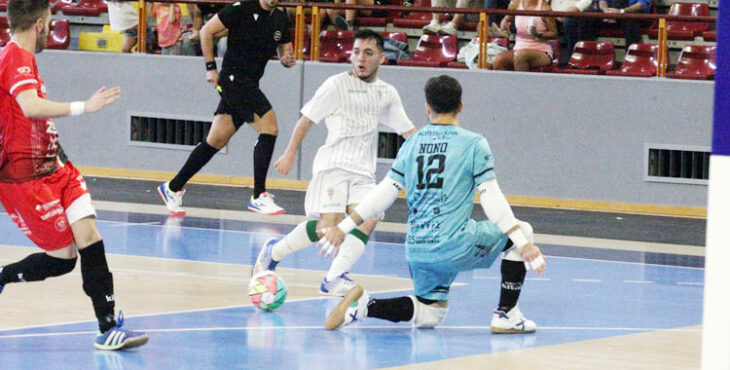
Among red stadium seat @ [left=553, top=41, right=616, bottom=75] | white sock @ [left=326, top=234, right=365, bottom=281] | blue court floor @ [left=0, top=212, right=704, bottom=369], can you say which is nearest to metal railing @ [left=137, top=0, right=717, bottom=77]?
red stadium seat @ [left=553, top=41, right=616, bottom=75]

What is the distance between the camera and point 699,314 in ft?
26.6

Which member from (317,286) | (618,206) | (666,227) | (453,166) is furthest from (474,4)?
(453,166)

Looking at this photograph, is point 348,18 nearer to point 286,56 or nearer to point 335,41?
point 335,41

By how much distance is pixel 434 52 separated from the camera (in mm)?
16188

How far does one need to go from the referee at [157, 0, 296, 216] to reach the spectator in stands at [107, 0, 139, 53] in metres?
4.92

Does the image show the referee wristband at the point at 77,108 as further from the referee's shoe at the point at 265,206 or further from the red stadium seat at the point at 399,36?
the red stadium seat at the point at 399,36

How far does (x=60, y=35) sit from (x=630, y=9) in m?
7.97

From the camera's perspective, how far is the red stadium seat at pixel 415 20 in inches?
668

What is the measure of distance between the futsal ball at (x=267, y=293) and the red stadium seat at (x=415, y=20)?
9599 mm

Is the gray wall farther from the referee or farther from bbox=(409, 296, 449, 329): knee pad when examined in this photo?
bbox=(409, 296, 449, 329): knee pad

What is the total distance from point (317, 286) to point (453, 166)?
2.25 meters

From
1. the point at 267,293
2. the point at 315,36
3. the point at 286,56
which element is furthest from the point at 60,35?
the point at 267,293

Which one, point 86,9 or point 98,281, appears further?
point 86,9

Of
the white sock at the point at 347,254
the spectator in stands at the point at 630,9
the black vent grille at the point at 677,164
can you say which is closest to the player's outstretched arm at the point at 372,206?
the white sock at the point at 347,254
